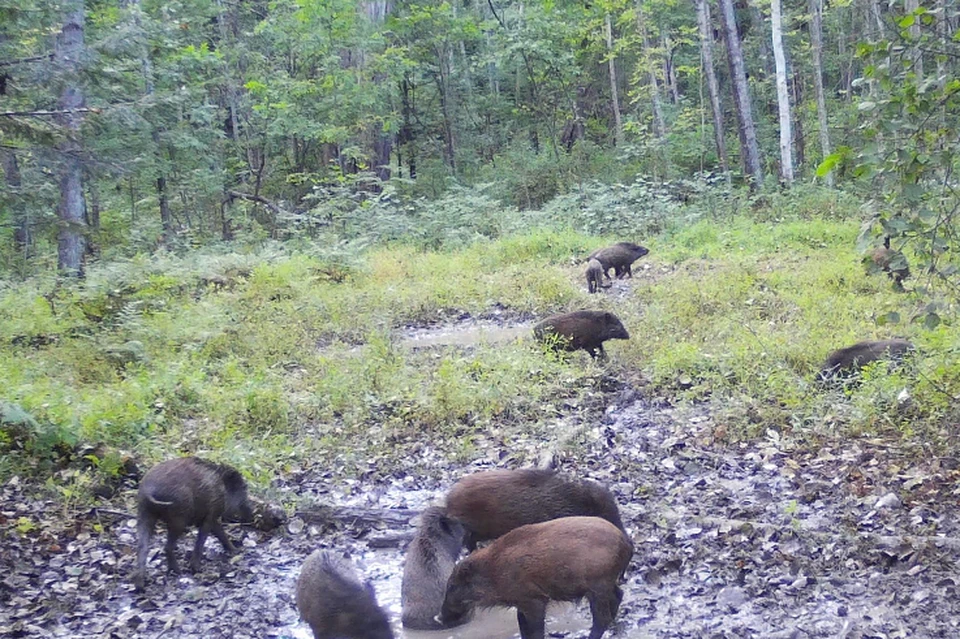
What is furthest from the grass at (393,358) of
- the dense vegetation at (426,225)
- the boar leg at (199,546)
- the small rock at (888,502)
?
the boar leg at (199,546)

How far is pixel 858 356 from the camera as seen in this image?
9180mm

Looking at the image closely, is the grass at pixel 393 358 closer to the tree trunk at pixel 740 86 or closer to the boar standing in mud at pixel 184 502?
the boar standing in mud at pixel 184 502

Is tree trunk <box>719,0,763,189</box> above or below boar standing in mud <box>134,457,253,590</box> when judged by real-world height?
above

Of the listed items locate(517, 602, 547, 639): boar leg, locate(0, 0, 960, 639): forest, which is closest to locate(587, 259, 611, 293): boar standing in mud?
locate(0, 0, 960, 639): forest

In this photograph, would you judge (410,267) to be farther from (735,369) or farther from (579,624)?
(579,624)

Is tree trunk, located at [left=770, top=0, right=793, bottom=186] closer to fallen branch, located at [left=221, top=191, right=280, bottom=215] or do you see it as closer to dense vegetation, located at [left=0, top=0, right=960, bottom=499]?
dense vegetation, located at [left=0, top=0, right=960, bottom=499]

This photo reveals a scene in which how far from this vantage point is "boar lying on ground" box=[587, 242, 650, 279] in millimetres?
17562

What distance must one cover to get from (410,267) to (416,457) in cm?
1100

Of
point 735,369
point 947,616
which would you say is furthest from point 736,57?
point 947,616

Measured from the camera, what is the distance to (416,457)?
28.4ft

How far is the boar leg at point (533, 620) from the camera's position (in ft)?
16.7

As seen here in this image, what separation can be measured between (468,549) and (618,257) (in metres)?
12.2

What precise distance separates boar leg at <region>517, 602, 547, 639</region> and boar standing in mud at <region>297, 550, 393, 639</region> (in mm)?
797

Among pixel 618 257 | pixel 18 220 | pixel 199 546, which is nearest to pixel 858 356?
pixel 199 546
